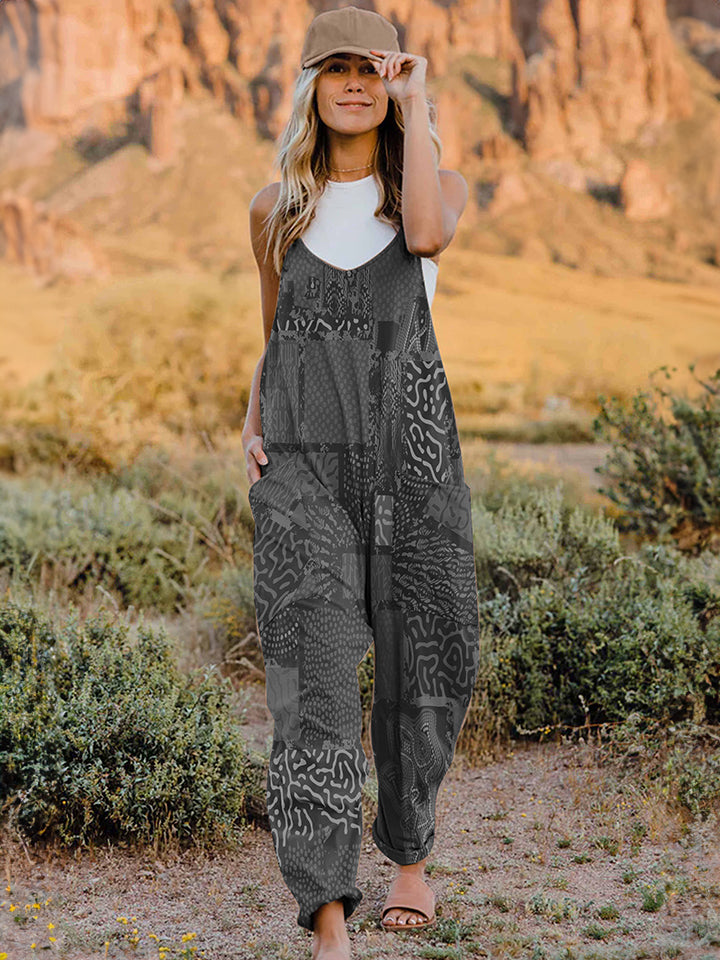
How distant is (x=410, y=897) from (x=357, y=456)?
109cm

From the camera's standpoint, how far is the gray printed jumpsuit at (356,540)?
2273 millimetres

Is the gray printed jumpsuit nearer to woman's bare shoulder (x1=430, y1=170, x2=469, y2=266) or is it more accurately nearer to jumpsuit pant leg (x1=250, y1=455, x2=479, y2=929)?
jumpsuit pant leg (x1=250, y1=455, x2=479, y2=929)

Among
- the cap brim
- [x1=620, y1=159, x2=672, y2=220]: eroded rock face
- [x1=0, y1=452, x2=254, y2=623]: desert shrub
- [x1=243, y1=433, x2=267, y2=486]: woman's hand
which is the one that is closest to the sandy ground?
[x1=243, y1=433, x2=267, y2=486]: woman's hand

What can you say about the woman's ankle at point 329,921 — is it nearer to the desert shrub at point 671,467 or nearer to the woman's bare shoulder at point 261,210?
the woman's bare shoulder at point 261,210

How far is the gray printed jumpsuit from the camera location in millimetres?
2273

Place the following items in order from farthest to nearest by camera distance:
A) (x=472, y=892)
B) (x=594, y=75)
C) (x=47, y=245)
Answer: (x=594, y=75) → (x=47, y=245) → (x=472, y=892)

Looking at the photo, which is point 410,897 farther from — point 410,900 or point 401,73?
point 401,73

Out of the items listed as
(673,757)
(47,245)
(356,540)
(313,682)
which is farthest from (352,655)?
(47,245)

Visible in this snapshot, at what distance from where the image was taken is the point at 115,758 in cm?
328

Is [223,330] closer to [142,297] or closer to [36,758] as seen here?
[142,297]

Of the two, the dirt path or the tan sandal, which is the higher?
the tan sandal

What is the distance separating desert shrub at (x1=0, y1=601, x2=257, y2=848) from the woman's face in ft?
5.89

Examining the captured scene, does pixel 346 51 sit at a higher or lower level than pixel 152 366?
higher

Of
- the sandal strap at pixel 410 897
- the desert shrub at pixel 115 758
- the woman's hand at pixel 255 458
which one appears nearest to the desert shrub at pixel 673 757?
the sandal strap at pixel 410 897
